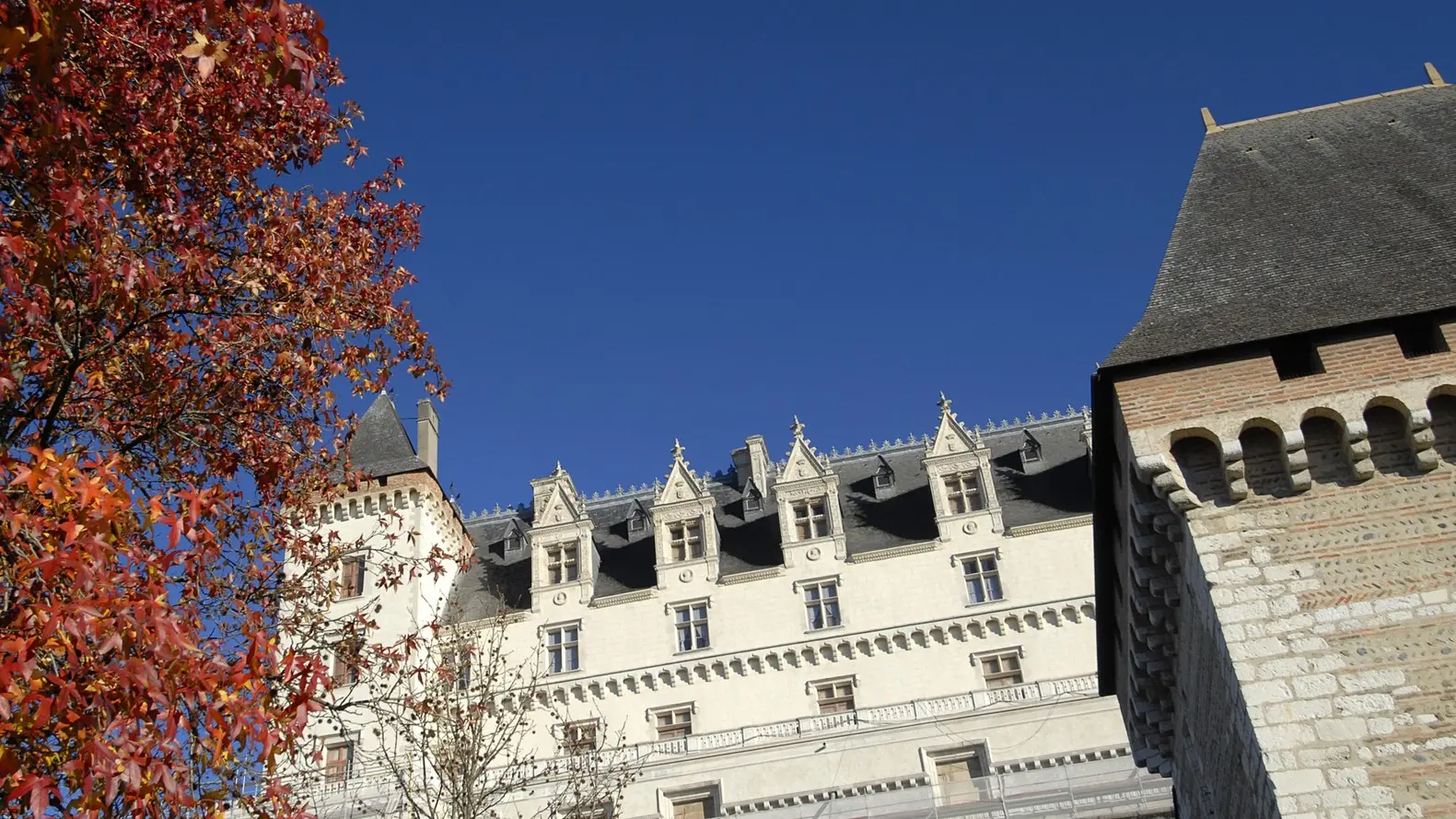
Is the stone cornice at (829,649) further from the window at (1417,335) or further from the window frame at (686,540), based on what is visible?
the window at (1417,335)

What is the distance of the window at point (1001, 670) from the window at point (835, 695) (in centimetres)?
341

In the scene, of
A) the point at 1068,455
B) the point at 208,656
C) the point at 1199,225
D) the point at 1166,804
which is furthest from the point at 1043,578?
the point at 208,656

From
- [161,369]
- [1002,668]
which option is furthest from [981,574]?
[161,369]

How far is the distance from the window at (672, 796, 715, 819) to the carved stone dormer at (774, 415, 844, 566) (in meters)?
6.66

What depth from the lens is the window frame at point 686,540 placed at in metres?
33.3

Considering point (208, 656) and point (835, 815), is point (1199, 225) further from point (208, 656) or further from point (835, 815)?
point (835, 815)

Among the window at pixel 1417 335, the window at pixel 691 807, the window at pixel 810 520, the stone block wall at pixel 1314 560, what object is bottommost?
the stone block wall at pixel 1314 560

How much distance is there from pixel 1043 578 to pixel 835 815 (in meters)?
8.29

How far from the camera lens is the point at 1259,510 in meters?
11.5

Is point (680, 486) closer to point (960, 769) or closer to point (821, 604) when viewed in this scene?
point (821, 604)

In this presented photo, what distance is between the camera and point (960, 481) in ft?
107

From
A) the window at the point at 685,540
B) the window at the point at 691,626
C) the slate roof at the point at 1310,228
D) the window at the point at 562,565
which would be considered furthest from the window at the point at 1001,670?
the slate roof at the point at 1310,228

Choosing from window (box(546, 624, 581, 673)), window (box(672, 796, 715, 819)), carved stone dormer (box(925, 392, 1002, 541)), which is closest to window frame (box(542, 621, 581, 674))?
window (box(546, 624, 581, 673))

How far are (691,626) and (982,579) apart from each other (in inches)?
309
